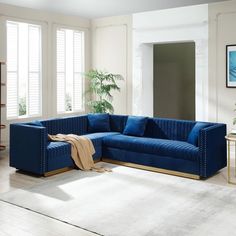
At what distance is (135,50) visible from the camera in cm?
793

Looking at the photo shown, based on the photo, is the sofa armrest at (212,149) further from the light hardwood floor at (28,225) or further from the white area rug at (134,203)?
the light hardwood floor at (28,225)

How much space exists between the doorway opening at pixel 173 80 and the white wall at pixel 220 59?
2531mm

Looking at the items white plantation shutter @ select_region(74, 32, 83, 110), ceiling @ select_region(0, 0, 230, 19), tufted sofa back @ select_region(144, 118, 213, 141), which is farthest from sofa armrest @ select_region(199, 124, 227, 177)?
white plantation shutter @ select_region(74, 32, 83, 110)

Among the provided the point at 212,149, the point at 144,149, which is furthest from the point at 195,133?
the point at 144,149

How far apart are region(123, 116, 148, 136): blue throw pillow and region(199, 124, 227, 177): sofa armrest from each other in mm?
1242

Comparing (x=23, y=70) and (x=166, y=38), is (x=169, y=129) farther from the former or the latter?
(x=23, y=70)

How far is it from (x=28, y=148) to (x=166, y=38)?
3.65 metres

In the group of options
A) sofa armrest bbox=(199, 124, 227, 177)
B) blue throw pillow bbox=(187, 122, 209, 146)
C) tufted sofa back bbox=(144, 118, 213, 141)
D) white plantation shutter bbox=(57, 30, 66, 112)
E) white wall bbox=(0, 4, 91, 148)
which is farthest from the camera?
white plantation shutter bbox=(57, 30, 66, 112)

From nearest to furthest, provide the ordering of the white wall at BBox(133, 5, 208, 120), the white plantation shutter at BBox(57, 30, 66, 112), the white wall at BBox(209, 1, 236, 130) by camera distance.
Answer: the white wall at BBox(209, 1, 236, 130), the white wall at BBox(133, 5, 208, 120), the white plantation shutter at BBox(57, 30, 66, 112)

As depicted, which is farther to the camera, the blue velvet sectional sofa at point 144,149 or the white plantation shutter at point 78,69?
the white plantation shutter at point 78,69

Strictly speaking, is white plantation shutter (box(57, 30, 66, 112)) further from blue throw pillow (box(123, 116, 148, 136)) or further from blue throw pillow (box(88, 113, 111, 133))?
blue throw pillow (box(123, 116, 148, 136))

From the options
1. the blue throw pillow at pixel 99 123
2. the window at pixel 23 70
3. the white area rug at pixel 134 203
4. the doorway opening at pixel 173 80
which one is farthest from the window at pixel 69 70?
the white area rug at pixel 134 203

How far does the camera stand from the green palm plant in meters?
7.88

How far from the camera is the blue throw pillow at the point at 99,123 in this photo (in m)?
6.52
